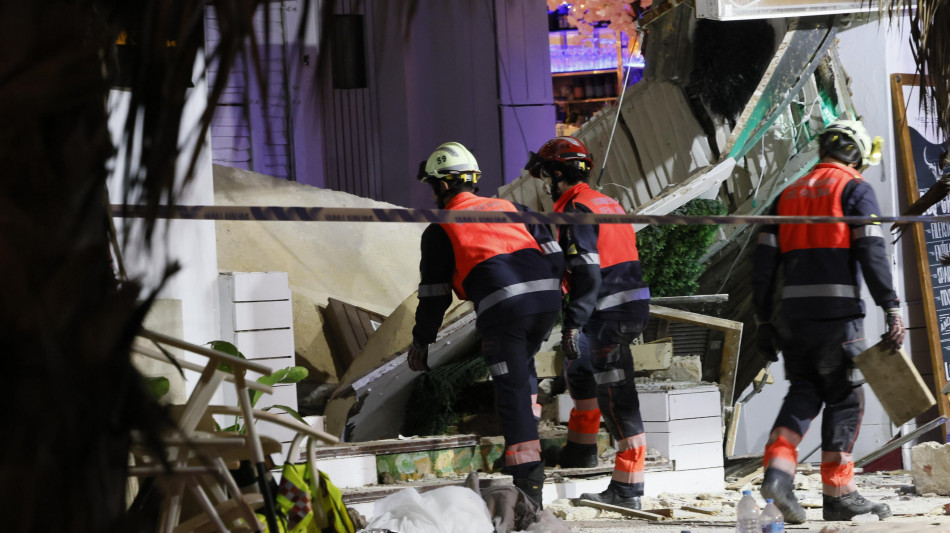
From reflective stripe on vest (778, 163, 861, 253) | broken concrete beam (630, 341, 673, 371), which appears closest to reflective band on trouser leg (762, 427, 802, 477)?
reflective stripe on vest (778, 163, 861, 253)

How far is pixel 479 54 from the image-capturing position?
47.5 feet

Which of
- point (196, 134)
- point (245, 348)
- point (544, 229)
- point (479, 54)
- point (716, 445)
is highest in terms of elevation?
point (479, 54)

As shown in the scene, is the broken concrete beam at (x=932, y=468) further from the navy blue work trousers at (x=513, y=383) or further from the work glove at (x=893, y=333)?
the navy blue work trousers at (x=513, y=383)

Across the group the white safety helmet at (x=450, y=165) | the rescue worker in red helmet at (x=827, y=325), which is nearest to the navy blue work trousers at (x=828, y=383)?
the rescue worker in red helmet at (x=827, y=325)

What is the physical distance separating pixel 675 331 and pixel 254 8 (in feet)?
24.3

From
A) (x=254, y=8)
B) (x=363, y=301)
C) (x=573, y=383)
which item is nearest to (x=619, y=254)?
(x=573, y=383)

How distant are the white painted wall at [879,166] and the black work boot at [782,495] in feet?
14.3

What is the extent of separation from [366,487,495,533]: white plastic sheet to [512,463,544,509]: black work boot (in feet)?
2.30

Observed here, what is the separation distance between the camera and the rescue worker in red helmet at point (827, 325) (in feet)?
17.0

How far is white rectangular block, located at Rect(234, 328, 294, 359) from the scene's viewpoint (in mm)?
5398

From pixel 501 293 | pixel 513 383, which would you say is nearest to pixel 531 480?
pixel 513 383

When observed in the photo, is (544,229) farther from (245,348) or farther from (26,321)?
(26,321)

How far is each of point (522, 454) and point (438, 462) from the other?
3.05 ft

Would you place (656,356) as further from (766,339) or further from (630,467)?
(766,339)
